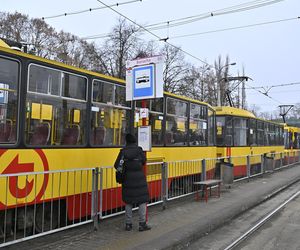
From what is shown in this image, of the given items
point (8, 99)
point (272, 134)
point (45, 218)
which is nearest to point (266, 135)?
point (272, 134)

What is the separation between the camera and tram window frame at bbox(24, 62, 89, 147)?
6.12 m

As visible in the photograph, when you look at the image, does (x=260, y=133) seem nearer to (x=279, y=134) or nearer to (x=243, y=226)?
(x=279, y=134)

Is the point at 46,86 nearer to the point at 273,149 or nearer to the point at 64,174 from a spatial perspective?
the point at 64,174

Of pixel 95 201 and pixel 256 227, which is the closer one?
pixel 95 201

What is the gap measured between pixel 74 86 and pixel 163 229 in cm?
299

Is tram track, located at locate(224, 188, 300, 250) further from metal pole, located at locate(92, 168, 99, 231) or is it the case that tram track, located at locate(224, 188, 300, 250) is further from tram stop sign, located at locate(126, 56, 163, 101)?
tram stop sign, located at locate(126, 56, 163, 101)

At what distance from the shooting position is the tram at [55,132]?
5.75m

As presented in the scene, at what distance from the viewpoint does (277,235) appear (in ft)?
24.5

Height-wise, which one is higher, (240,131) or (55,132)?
(240,131)

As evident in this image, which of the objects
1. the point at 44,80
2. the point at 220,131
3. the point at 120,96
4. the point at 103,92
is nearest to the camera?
the point at 44,80

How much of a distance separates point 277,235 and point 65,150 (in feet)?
13.7

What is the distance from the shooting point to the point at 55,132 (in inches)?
261

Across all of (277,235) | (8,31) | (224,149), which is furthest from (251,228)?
(8,31)

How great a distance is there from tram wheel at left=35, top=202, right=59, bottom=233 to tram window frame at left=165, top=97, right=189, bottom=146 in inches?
170
